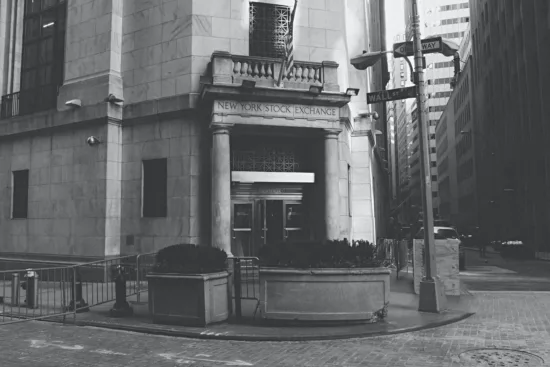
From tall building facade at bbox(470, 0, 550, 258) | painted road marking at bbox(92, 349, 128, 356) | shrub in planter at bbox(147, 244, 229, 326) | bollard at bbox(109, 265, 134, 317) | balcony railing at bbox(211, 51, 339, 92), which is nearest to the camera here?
painted road marking at bbox(92, 349, 128, 356)

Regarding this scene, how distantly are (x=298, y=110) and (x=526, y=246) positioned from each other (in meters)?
27.3

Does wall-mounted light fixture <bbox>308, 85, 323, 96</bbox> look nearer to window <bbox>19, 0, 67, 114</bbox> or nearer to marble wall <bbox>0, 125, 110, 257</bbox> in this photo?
marble wall <bbox>0, 125, 110, 257</bbox>

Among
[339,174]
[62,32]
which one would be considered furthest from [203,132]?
[62,32]

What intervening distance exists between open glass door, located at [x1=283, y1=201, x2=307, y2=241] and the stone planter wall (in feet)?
16.1

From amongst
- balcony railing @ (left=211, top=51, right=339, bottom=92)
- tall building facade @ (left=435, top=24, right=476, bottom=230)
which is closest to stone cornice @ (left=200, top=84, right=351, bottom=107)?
balcony railing @ (left=211, top=51, right=339, bottom=92)

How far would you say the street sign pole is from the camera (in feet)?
36.3

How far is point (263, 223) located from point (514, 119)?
35.7 metres

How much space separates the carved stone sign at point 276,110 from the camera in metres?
16.2

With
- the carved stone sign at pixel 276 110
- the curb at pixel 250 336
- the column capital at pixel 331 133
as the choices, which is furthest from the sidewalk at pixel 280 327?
the column capital at pixel 331 133

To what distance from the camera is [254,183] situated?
58.8ft

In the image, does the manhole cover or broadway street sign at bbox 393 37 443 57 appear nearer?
the manhole cover

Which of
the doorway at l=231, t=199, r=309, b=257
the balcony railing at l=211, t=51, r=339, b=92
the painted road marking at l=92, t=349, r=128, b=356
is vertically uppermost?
the balcony railing at l=211, t=51, r=339, b=92

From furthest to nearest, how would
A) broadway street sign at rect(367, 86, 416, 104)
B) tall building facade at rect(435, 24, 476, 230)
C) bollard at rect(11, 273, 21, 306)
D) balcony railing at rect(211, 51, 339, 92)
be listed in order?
tall building facade at rect(435, 24, 476, 230) < balcony railing at rect(211, 51, 339, 92) < broadway street sign at rect(367, 86, 416, 104) < bollard at rect(11, 273, 21, 306)

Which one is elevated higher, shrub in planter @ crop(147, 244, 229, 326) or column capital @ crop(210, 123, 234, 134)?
column capital @ crop(210, 123, 234, 134)
